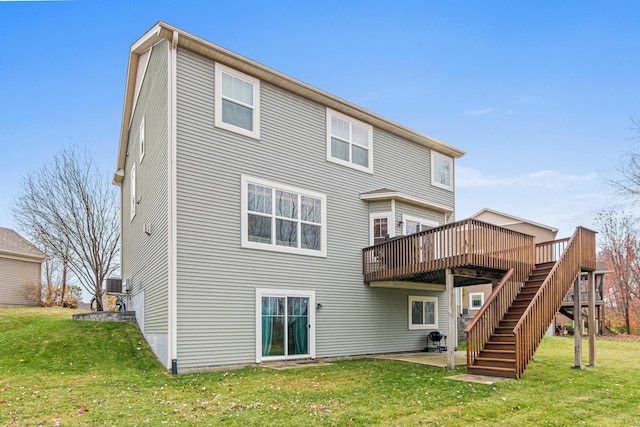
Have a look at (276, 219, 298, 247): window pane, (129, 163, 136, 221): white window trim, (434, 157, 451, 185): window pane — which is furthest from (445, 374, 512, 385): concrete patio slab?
(129, 163, 136, 221): white window trim

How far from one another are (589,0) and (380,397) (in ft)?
55.6

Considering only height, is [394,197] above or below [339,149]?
below

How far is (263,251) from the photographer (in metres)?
11.8

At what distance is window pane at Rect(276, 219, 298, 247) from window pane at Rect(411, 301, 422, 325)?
557 centimetres

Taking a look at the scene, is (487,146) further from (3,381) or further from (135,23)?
(3,381)

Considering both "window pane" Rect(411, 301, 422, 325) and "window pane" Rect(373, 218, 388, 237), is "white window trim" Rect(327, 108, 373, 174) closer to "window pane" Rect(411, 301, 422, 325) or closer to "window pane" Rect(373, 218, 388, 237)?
"window pane" Rect(373, 218, 388, 237)

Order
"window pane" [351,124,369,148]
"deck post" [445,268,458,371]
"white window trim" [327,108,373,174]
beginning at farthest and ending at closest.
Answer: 1. "window pane" [351,124,369,148]
2. "white window trim" [327,108,373,174]
3. "deck post" [445,268,458,371]

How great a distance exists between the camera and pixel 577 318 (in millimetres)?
11992

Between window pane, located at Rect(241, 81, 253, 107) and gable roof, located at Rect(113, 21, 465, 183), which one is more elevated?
gable roof, located at Rect(113, 21, 465, 183)

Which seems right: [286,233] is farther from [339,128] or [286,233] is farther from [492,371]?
[492,371]

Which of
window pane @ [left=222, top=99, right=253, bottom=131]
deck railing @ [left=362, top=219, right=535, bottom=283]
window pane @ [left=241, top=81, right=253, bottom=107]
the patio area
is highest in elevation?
window pane @ [left=241, top=81, right=253, bottom=107]

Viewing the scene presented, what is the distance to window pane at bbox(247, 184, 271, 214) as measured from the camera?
11828 mm

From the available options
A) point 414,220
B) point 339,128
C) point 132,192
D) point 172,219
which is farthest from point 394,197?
point 132,192

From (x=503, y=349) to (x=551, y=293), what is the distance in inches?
85.4
